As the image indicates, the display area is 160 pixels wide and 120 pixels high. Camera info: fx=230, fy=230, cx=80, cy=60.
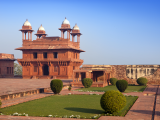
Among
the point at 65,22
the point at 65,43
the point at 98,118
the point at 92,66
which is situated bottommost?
the point at 98,118

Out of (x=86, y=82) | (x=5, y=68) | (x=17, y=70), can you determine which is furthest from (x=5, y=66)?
(x=86, y=82)

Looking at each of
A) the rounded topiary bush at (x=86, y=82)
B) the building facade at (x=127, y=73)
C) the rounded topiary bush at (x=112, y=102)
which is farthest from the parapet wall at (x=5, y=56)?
the rounded topiary bush at (x=112, y=102)

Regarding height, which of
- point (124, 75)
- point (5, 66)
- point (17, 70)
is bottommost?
point (124, 75)

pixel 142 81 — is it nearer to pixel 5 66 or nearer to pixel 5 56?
pixel 5 66

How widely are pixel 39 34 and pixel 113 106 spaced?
46973 mm

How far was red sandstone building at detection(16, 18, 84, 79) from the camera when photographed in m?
44.5

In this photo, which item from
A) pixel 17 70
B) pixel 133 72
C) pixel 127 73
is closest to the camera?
pixel 133 72

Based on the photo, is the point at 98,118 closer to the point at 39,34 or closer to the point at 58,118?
the point at 58,118

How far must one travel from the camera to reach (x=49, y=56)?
46.0 meters

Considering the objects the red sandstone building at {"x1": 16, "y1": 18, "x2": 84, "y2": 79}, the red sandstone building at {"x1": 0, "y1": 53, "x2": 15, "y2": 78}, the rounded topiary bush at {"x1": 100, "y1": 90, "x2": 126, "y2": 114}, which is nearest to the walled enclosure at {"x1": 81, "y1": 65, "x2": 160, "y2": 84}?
the red sandstone building at {"x1": 16, "y1": 18, "x2": 84, "y2": 79}

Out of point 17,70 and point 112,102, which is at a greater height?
point 17,70

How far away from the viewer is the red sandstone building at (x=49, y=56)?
44469mm

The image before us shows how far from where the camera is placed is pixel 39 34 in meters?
55.0

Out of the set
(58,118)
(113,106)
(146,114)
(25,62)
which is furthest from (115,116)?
(25,62)
